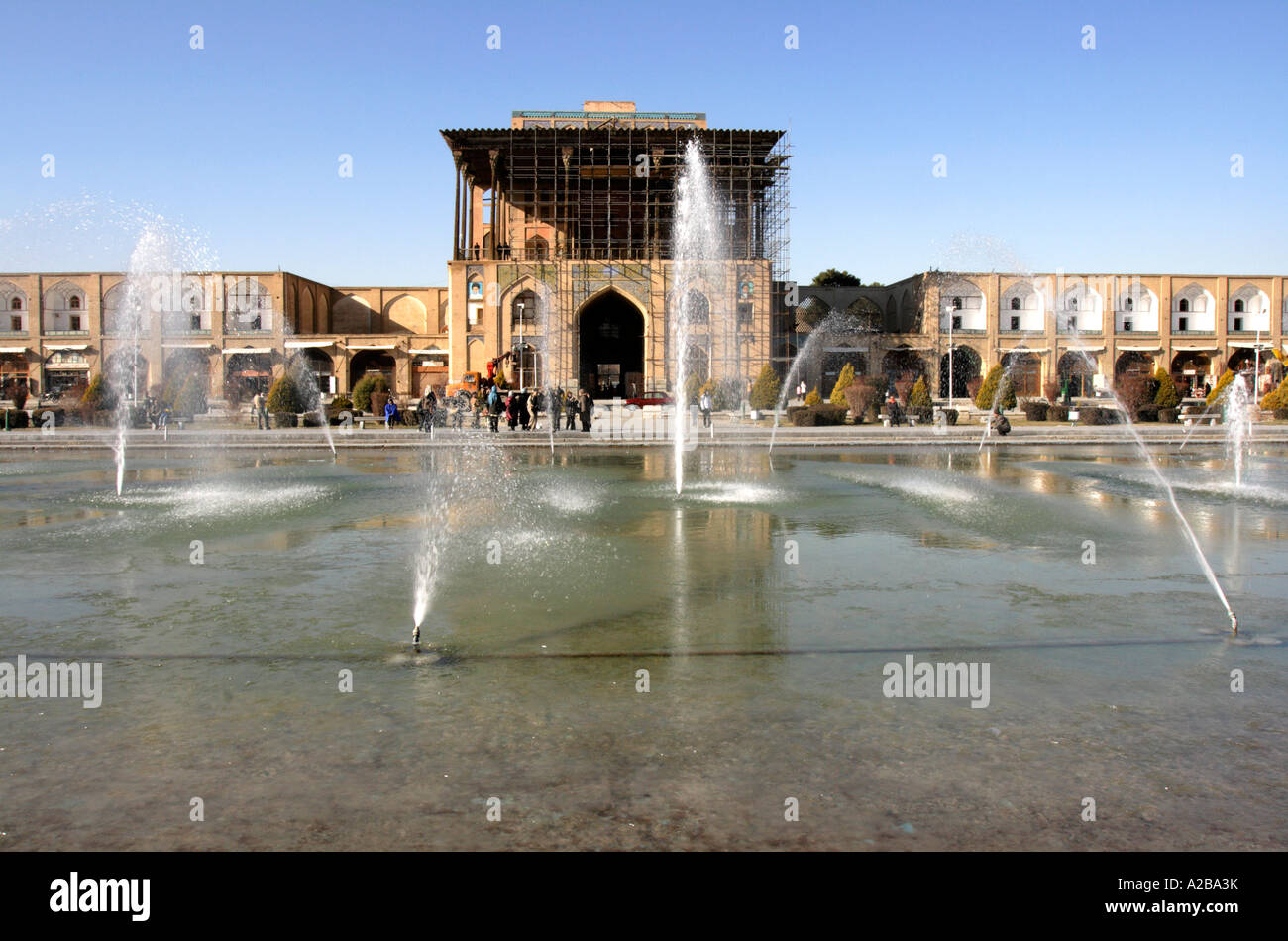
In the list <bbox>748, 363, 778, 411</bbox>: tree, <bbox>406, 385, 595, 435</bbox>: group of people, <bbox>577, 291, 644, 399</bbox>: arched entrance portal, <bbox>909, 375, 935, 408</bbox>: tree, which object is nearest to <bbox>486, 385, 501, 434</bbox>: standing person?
<bbox>406, 385, 595, 435</bbox>: group of people

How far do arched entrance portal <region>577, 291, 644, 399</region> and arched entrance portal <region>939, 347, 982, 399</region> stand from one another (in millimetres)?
13795

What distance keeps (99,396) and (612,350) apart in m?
21.4

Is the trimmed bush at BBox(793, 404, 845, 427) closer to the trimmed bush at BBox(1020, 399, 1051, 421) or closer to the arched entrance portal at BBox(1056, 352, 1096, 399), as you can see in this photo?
the trimmed bush at BBox(1020, 399, 1051, 421)

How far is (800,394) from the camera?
1331 inches

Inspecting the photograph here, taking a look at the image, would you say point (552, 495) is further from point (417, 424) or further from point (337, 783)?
point (417, 424)

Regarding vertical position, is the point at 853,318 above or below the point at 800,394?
above

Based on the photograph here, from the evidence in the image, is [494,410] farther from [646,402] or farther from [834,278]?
[834,278]

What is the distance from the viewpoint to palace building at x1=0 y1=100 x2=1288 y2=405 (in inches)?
1503

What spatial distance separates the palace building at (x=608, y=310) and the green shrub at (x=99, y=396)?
35.9ft

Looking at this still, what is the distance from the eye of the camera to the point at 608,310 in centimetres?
4216

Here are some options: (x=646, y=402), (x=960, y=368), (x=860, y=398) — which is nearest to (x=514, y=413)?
(x=646, y=402)

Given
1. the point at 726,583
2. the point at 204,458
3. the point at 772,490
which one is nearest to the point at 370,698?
the point at 726,583
